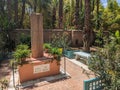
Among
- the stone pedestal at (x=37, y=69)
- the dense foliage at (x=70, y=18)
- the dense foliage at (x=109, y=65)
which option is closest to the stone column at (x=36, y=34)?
the stone pedestal at (x=37, y=69)

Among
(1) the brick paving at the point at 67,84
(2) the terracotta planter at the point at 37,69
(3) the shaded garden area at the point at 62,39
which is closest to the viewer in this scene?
(3) the shaded garden area at the point at 62,39

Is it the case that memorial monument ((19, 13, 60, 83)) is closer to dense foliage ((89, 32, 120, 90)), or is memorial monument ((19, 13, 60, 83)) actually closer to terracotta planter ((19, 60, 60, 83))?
terracotta planter ((19, 60, 60, 83))

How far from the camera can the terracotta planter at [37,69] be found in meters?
8.47

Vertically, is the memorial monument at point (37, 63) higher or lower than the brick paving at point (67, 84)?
higher

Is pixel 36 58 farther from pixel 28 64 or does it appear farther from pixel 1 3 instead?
pixel 1 3

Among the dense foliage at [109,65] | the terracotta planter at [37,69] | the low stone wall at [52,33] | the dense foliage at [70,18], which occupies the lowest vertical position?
the terracotta planter at [37,69]

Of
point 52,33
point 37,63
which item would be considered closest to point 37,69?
point 37,63

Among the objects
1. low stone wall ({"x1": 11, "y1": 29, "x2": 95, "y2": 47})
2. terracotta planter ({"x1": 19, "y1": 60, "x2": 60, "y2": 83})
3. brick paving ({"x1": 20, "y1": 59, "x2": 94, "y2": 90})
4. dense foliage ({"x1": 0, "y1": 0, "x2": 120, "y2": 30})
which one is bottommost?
brick paving ({"x1": 20, "y1": 59, "x2": 94, "y2": 90})

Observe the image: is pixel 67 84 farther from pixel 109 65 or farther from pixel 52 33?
pixel 52 33

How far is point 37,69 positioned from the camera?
8750 mm

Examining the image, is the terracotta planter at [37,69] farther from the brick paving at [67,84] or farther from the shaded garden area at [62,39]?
the brick paving at [67,84]

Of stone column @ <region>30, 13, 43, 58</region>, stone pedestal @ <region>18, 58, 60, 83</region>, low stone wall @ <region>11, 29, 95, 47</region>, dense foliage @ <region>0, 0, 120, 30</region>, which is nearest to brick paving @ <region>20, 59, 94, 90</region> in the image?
stone pedestal @ <region>18, 58, 60, 83</region>

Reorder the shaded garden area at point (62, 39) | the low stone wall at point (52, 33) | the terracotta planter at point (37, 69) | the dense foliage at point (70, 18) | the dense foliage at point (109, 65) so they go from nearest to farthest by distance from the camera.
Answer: the dense foliage at point (109, 65)
the shaded garden area at point (62, 39)
the terracotta planter at point (37, 69)
the low stone wall at point (52, 33)
the dense foliage at point (70, 18)

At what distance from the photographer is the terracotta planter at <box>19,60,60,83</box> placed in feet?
27.8
